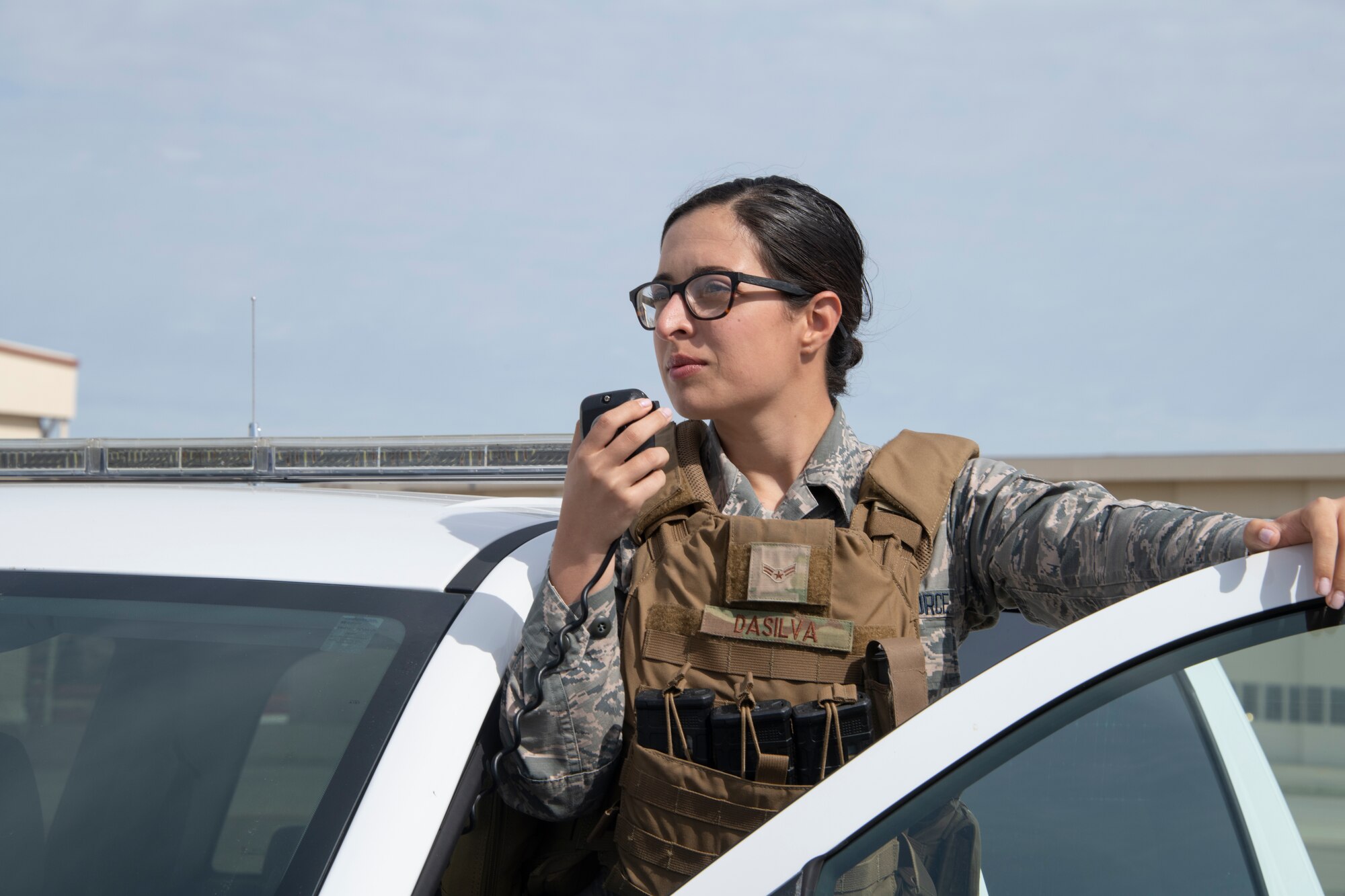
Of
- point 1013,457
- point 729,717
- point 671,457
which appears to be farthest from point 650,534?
point 1013,457

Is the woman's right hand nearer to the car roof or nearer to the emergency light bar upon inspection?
the car roof

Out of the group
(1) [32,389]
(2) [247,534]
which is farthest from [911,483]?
(1) [32,389]

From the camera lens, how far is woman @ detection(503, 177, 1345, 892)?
1586mm

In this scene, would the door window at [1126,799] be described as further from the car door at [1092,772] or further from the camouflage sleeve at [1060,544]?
the camouflage sleeve at [1060,544]

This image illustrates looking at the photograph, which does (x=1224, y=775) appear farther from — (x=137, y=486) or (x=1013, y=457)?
(x=1013, y=457)

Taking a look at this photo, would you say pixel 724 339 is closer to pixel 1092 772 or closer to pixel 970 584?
pixel 970 584

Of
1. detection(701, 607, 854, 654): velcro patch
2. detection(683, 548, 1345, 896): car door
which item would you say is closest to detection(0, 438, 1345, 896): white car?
detection(683, 548, 1345, 896): car door

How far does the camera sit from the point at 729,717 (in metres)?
1.53

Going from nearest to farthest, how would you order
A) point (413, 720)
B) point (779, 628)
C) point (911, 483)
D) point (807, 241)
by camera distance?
point (413, 720) → point (779, 628) → point (911, 483) → point (807, 241)

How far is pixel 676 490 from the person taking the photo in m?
1.76

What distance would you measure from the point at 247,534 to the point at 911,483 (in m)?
1.07

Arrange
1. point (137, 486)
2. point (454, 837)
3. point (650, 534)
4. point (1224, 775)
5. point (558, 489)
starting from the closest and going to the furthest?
point (1224, 775) < point (454, 837) < point (650, 534) < point (137, 486) < point (558, 489)

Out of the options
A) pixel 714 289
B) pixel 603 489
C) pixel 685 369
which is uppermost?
pixel 714 289

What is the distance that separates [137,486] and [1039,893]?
184 centimetres
